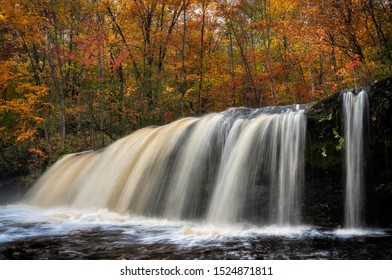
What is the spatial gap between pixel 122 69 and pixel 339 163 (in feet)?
46.1

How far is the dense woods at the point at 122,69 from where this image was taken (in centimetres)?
1409

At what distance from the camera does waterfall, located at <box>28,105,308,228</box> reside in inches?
252

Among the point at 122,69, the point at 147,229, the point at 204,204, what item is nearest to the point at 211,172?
the point at 204,204

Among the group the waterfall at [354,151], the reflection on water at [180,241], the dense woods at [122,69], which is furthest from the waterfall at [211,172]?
the dense woods at [122,69]

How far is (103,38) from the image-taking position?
14633 mm

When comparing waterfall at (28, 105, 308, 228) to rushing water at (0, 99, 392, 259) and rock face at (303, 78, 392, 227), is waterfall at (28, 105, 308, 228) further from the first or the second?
rock face at (303, 78, 392, 227)

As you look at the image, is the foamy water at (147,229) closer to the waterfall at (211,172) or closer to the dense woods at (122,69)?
the waterfall at (211,172)

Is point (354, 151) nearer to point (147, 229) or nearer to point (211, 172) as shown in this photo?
point (211, 172)

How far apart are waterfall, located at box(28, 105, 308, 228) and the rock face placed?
21 cm

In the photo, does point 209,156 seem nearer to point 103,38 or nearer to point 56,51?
point 103,38

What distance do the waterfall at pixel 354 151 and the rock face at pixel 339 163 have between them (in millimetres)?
75

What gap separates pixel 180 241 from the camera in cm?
514
